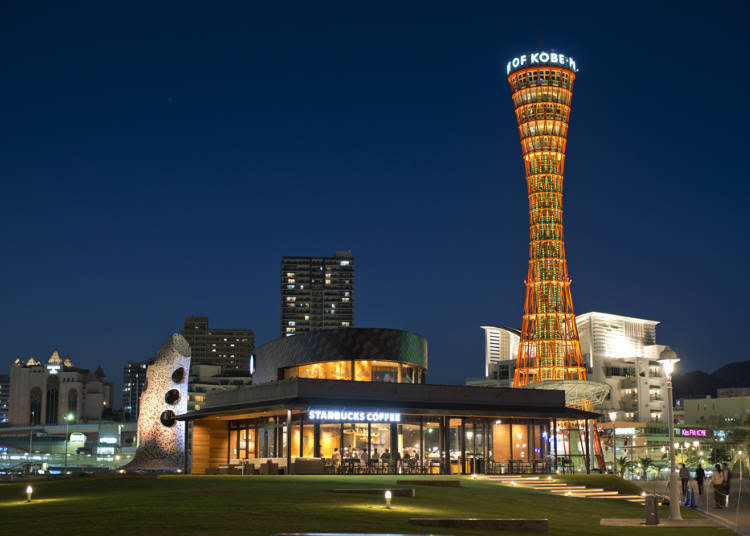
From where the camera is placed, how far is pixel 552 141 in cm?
8838

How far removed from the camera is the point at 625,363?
148 meters

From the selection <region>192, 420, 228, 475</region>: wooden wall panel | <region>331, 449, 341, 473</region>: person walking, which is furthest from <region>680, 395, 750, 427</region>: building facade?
<region>331, 449, 341, 473</region>: person walking

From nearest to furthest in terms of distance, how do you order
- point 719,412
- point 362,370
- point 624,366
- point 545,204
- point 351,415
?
point 351,415 → point 362,370 → point 545,204 → point 624,366 → point 719,412

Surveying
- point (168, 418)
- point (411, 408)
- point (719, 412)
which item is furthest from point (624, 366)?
point (411, 408)

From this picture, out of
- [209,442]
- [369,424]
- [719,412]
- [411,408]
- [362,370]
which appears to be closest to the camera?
[369,424]

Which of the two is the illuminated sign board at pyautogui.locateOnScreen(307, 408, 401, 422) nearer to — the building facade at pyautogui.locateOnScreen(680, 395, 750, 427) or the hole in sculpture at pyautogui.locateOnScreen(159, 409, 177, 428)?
the hole in sculpture at pyautogui.locateOnScreen(159, 409, 177, 428)

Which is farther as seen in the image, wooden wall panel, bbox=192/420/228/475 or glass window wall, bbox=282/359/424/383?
glass window wall, bbox=282/359/424/383

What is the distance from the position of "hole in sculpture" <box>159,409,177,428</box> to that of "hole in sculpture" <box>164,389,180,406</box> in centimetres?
61

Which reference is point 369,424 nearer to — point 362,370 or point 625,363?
point 362,370

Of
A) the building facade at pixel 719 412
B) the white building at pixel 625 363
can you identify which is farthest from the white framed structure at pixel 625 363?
the building facade at pixel 719 412

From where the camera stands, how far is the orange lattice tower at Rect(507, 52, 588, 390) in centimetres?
8900

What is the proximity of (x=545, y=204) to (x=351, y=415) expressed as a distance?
4949 cm

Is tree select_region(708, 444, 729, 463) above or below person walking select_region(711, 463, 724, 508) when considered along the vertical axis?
below

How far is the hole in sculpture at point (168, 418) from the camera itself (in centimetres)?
5691
